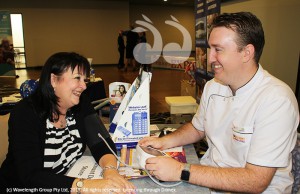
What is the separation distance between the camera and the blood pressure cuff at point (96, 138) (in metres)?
1.34

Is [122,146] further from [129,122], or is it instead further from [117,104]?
[117,104]

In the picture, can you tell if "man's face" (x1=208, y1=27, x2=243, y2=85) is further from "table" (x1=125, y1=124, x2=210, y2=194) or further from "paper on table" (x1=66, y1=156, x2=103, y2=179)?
"paper on table" (x1=66, y1=156, x2=103, y2=179)

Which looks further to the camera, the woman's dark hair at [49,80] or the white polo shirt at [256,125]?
the woman's dark hair at [49,80]

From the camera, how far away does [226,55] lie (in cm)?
118

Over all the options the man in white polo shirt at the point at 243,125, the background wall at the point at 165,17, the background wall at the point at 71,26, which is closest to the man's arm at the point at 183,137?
the man in white polo shirt at the point at 243,125

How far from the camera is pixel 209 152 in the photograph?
4.78 feet

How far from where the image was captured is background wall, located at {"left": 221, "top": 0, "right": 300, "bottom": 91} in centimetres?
242

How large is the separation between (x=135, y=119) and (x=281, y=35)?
190 cm

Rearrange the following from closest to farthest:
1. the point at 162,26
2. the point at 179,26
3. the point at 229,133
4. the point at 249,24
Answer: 1. the point at 249,24
2. the point at 229,133
3. the point at 162,26
4. the point at 179,26

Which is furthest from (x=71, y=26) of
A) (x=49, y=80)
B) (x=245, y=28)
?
(x=245, y=28)

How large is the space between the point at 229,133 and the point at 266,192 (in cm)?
29

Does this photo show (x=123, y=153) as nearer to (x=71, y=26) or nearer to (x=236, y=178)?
(x=236, y=178)

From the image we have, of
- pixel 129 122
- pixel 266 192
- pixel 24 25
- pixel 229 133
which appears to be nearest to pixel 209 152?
pixel 229 133

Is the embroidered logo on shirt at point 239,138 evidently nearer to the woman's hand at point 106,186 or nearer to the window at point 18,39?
the woman's hand at point 106,186
